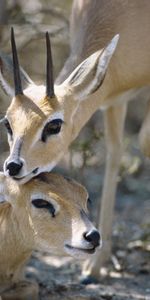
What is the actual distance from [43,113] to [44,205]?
75cm

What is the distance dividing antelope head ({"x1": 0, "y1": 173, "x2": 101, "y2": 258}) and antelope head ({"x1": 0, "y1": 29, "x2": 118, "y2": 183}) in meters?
0.15

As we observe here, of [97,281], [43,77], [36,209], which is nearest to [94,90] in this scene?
[36,209]

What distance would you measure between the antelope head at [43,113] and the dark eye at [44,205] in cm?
18

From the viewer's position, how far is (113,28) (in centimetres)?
895

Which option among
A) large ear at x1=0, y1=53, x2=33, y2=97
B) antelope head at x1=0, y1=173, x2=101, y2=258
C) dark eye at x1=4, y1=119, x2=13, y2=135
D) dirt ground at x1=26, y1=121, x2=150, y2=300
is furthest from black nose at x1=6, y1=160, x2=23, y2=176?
dirt ground at x1=26, y1=121, x2=150, y2=300

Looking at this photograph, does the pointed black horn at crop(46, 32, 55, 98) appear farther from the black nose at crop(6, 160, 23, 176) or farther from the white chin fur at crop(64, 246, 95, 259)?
the white chin fur at crop(64, 246, 95, 259)

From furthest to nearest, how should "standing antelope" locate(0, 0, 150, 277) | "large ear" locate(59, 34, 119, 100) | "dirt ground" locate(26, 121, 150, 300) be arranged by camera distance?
"dirt ground" locate(26, 121, 150, 300) < "large ear" locate(59, 34, 119, 100) < "standing antelope" locate(0, 0, 150, 277)

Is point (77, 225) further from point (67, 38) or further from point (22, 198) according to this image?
point (67, 38)

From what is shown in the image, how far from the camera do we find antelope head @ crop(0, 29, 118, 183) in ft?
24.5

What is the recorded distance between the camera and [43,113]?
771 centimetres

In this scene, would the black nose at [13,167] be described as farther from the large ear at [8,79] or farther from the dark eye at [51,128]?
the large ear at [8,79]

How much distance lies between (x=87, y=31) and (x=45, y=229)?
7.64ft

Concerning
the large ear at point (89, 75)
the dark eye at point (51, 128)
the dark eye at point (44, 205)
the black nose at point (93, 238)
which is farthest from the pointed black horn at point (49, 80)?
the black nose at point (93, 238)

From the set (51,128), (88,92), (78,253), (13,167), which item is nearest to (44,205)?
(13,167)
